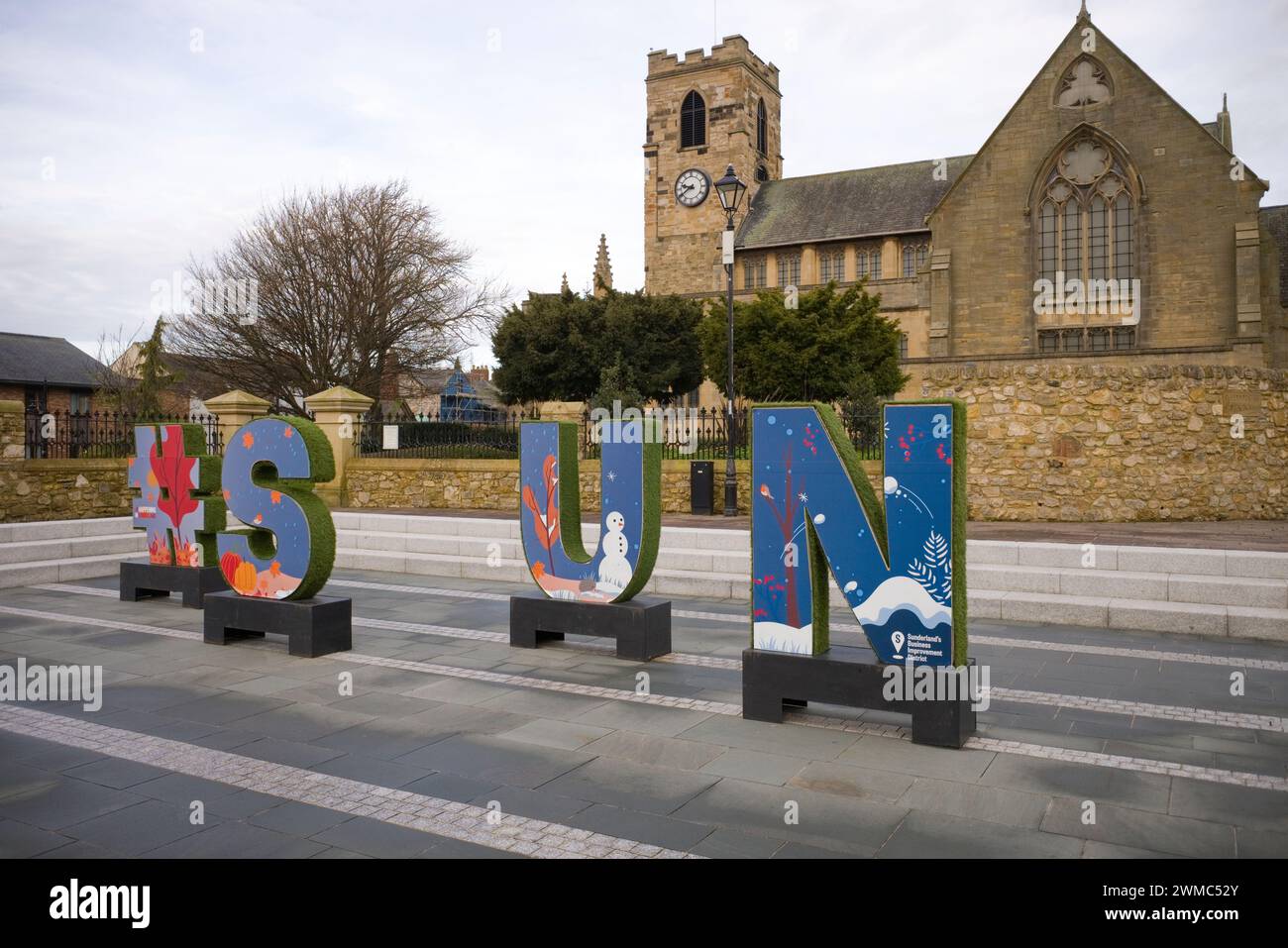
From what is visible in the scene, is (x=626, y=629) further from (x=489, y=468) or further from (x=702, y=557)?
(x=489, y=468)

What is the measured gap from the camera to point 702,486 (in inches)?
698

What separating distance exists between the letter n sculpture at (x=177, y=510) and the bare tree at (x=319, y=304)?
21.4 metres

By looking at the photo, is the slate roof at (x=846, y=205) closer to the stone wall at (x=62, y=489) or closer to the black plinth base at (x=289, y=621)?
the stone wall at (x=62, y=489)

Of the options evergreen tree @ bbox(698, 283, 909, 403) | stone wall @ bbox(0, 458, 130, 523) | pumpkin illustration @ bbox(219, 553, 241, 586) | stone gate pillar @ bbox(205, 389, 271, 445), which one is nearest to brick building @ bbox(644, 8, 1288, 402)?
evergreen tree @ bbox(698, 283, 909, 403)

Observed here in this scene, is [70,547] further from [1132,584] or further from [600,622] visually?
[1132,584]

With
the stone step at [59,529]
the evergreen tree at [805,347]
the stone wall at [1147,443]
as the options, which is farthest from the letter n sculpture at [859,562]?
the evergreen tree at [805,347]

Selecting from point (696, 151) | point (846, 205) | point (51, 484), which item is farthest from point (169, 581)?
point (696, 151)

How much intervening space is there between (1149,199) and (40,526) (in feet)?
112

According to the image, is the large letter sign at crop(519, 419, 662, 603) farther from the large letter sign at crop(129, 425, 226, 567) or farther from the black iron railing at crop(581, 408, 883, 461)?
the black iron railing at crop(581, 408, 883, 461)

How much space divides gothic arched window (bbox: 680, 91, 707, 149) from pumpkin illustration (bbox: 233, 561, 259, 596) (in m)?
49.4

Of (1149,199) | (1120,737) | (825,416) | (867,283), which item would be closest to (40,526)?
(825,416)

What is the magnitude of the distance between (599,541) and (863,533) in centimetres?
322

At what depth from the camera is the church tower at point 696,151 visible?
52.6m

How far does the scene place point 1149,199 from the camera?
31781mm
